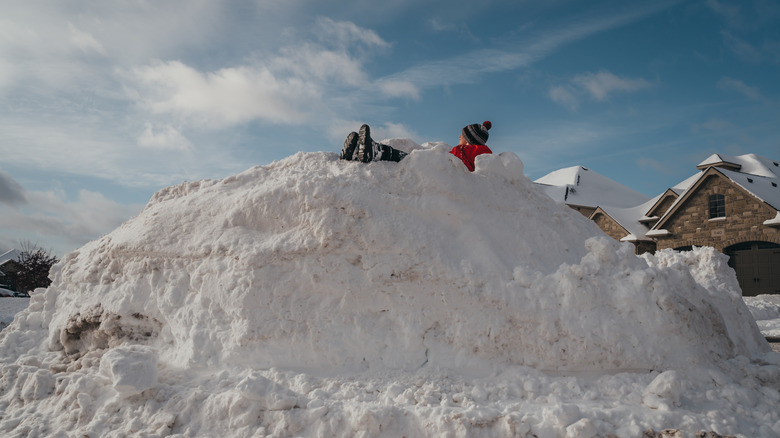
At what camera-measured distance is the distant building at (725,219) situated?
1884cm

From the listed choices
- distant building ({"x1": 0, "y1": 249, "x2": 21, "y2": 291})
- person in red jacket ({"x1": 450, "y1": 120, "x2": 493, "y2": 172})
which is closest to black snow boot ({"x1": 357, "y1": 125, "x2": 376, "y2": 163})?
person in red jacket ({"x1": 450, "y1": 120, "x2": 493, "y2": 172})

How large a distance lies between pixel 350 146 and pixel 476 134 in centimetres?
190

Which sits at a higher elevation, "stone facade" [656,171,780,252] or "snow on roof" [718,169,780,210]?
"snow on roof" [718,169,780,210]

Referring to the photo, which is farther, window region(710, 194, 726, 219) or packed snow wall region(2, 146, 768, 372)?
window region(710, 194, 726, 219)

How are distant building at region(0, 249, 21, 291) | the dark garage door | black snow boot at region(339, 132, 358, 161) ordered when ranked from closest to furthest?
black snow boot at region(339, 132, 358, 161) < the dark garage door < distant building at region(0, 249, 21, 291)

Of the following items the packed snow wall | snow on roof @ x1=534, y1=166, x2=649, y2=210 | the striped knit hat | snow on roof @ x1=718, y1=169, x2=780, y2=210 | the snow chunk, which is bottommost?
the snow chunk

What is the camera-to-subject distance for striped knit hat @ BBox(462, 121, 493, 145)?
6.59 meters

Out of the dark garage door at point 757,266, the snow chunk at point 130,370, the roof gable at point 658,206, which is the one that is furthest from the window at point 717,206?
the snow chunk at point 130,370

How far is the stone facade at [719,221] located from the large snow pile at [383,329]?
16732 mm

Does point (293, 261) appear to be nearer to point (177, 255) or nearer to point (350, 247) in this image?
point (350, 247)

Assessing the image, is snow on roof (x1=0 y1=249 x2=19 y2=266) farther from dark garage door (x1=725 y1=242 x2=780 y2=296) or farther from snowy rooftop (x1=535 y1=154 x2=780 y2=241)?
dark garage door (x1=725 y1=242 x2=780 y2=296)

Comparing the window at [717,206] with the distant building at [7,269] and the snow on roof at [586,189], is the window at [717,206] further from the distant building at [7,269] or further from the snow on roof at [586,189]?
the distant building at [7,269]

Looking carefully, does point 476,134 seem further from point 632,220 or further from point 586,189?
point 586,189

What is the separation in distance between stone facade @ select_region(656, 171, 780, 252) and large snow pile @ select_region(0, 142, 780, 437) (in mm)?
16732
